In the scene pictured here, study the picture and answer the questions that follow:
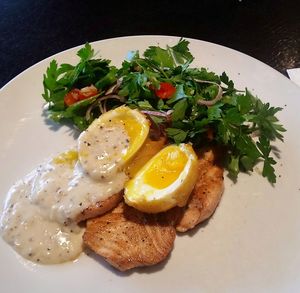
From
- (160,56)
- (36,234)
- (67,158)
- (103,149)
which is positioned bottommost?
(36,234)

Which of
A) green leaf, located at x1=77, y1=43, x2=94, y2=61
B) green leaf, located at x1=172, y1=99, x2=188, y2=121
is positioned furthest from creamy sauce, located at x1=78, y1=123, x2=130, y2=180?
green leaf, located at x1=77, y1=43, x2=94, y2=61

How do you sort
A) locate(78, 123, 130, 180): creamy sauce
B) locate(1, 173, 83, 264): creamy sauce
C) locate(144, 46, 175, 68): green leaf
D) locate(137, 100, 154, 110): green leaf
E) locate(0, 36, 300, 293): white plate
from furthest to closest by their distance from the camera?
locate(144, 46, 175, 68): green leaf, locate(137, 100, 154, 110): green leaf, locate(78, 123, 130, 180): creamy sauce, locate(1, 173, 83, 264): creamy sauce, locate(0, 36, 300, 293): white plate

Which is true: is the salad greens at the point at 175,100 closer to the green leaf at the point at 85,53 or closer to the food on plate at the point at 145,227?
the green leaf at the point at 85,53

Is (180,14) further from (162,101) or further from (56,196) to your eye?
(56,196)

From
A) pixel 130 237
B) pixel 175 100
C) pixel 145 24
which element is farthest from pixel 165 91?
pixel 145 24

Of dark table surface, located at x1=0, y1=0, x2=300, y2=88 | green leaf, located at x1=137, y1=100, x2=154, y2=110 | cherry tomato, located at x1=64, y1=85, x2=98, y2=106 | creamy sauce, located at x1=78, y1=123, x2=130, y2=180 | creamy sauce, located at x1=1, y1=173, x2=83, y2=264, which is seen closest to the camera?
creamy sauce, located at x1=1, y1=173, x2=83, y2=264

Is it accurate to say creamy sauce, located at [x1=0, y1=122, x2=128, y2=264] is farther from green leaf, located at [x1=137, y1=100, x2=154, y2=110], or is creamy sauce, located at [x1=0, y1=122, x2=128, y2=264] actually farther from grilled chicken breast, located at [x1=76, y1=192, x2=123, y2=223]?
green leaf, located at [x1=137, y1=100, x2=154, y2=110]

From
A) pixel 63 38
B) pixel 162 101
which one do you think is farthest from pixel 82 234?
pixel 63 38

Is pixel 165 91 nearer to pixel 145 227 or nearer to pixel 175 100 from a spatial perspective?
pixel 175 100
